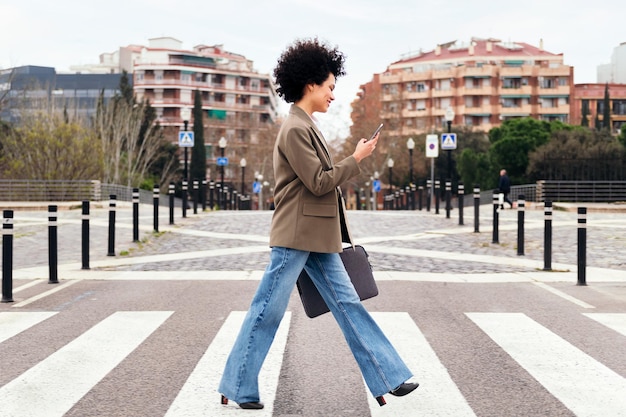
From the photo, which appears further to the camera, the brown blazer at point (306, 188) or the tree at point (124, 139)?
the tree at point (124, 139)

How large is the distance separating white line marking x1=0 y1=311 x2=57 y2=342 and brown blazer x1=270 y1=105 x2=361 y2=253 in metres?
3.07

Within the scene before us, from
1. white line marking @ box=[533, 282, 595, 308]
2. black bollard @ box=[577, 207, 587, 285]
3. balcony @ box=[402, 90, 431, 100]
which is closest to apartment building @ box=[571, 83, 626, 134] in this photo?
balcony @ box=[402, 90, 431, 100]

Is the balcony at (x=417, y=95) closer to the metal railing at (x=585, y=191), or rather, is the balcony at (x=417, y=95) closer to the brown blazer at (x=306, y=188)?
the metal railing at (x=585, y=191)

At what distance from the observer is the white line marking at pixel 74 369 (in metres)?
4.32

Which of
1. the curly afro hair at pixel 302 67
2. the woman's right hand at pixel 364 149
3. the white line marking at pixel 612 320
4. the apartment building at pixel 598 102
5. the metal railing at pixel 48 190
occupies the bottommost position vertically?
the white line marking at pixel 612 320

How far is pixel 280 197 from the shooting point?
168 inches

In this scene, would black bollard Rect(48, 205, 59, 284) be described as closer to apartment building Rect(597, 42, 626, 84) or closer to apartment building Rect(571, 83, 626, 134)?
apartment building Rect(571, 83, 626, 134)

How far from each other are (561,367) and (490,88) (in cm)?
9178

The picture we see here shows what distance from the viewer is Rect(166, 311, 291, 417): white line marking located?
13.8 feet

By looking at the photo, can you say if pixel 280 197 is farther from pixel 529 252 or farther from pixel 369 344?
pixel 529 252

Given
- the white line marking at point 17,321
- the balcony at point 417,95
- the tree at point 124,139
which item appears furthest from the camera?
the balcony at point 417,95

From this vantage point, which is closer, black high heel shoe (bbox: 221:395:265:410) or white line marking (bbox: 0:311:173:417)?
black high heel shoe (bbox: 221:395:265:410)

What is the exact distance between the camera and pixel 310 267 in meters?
4.32

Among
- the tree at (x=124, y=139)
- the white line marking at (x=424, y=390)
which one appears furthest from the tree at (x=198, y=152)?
the white line marking at (x=424, y=390)
